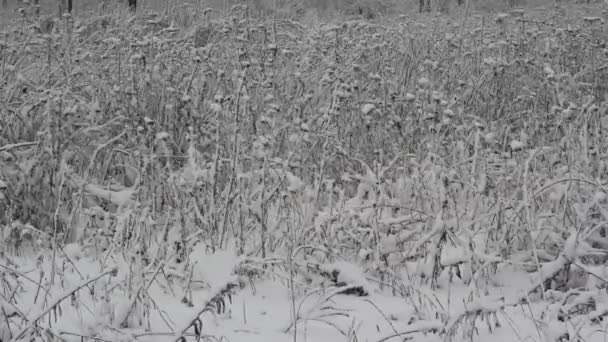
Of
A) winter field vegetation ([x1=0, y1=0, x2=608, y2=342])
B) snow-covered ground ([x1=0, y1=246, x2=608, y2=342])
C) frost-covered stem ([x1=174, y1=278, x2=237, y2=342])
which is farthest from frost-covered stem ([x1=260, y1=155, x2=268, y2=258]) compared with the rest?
frost-covered stem ([x1=174, y1=278, x2=237, y2=342])

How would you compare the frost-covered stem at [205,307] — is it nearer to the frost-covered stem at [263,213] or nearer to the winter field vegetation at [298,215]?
the winter field vegetation at [298,215]

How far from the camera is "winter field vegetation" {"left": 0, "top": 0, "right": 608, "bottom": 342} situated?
1854 millimetres

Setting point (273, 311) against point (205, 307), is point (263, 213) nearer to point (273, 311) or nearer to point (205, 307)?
point (273, 311)

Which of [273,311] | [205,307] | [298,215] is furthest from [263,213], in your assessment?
[205,307]

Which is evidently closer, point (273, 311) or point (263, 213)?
point (273, 311)

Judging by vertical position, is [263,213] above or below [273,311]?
above

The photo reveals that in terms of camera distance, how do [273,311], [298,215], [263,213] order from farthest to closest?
1. [298,215]
2. [263,213]
3. [273,311]

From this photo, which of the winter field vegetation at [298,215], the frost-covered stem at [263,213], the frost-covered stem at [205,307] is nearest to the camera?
the frost-covered stem at [205,307]

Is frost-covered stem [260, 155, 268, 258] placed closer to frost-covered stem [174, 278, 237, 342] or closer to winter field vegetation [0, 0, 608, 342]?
winter field vegetation [0, 0, 608, 342]

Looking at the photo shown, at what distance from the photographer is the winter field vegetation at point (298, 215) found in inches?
73.0

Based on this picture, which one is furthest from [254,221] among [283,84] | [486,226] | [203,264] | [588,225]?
[283,84]

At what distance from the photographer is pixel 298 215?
8.75 feet

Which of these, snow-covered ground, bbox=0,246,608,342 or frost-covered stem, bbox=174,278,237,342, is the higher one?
frost-covered stem, bbox=174,278,237,342

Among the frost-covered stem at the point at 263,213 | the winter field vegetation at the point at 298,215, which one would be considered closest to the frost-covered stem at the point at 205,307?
the winter field vegetation at the point at 298,215
